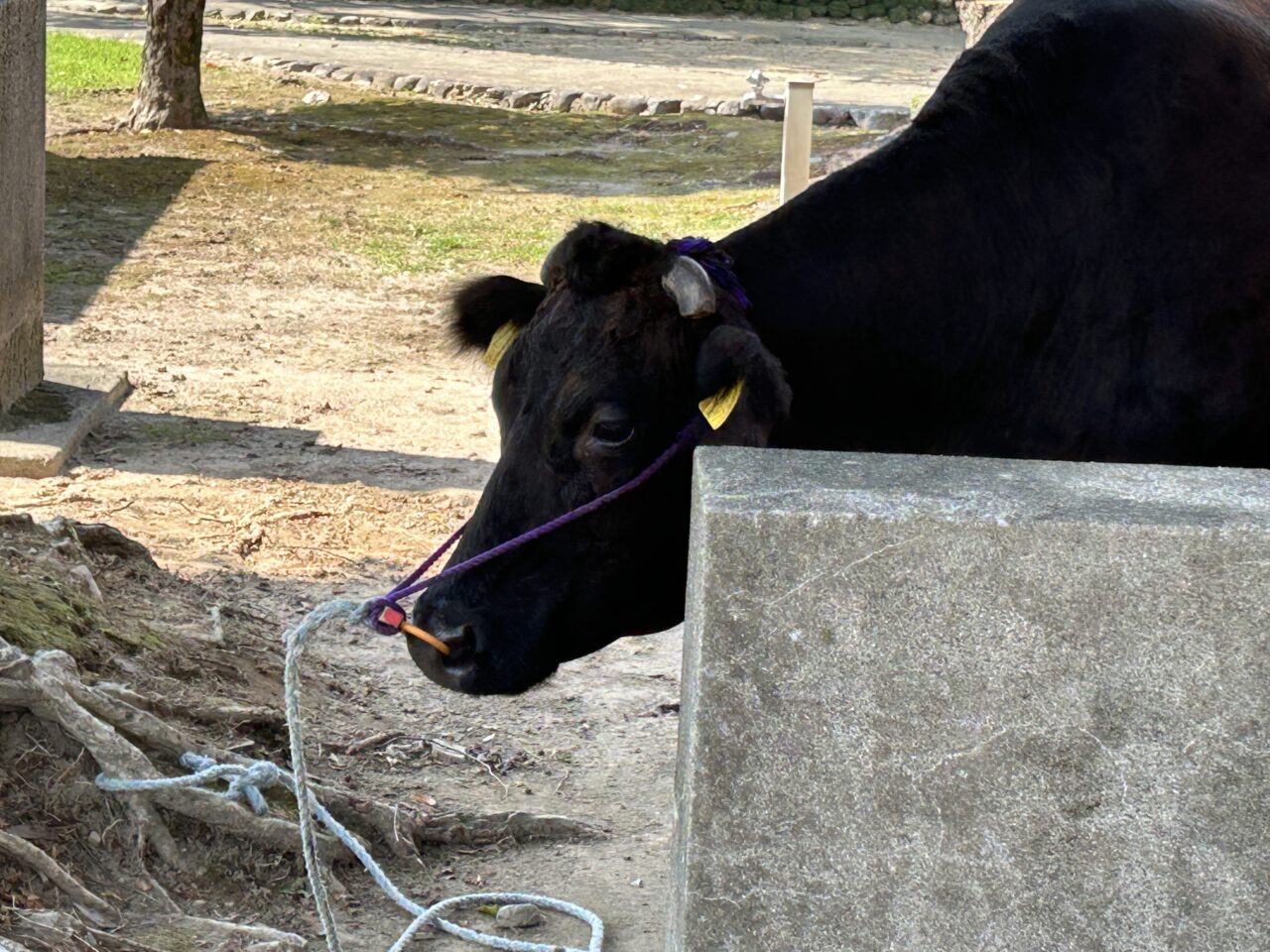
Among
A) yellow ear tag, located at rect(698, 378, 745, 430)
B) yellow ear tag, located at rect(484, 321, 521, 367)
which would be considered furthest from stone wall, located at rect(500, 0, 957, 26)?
yellow ear tag, located at rect(698, 378, 745, 430)

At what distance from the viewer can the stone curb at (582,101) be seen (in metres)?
16.0

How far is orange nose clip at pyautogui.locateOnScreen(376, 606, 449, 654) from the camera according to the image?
3.10 meters

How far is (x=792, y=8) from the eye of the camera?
28.6m

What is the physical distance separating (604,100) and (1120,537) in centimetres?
1554

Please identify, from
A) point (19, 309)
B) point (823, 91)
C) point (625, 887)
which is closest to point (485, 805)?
point (625, 887)

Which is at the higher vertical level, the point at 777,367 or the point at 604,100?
the point at 777,367

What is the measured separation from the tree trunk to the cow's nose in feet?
37.4

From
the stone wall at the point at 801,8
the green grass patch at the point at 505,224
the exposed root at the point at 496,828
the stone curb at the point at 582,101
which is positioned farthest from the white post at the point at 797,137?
the stone wall at the point at 801,8

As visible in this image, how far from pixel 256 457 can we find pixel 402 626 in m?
3.89

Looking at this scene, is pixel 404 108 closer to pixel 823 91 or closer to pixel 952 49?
pixel 823 91

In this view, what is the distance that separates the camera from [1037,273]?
360cm

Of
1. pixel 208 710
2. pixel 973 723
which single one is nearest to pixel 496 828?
pixel 208 710

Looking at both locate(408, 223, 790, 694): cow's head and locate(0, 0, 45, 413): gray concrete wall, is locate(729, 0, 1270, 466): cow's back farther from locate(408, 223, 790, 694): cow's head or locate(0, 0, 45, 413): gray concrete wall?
locate(0, 0, 45, 413): gray concrete wall

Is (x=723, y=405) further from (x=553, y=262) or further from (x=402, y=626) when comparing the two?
(x=402, y=626)
